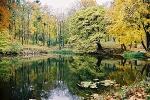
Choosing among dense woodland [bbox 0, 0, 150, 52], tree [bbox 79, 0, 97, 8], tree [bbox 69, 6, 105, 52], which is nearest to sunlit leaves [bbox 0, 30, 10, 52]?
dense woodland [bbox 0, 0, 150, 52]

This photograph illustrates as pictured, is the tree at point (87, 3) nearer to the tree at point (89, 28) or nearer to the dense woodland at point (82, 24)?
the dense woodland at point (82, 24)

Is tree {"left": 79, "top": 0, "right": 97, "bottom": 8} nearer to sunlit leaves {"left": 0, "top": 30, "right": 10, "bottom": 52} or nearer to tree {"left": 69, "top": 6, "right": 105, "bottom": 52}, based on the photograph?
tree {"left": 69, "top": 6, "right": 105, "bottom": 52}

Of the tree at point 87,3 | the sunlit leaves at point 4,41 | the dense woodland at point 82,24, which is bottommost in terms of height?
the sunlit leaves at point 4,41

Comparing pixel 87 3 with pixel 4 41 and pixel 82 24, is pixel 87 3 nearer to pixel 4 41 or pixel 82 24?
pixel 82 24

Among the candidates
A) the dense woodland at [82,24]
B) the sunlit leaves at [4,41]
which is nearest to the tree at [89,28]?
the dense woodland at [82,24]

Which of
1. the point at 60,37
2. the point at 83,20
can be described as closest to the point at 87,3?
the point at 83,20

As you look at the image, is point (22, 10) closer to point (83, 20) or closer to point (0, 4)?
point (83, 20)

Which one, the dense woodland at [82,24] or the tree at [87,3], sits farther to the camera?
the tree at [87,3]

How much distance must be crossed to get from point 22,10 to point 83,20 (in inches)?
875

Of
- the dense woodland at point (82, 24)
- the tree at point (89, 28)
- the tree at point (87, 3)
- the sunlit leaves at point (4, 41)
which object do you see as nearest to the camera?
the dense woodland at point (82, 24)

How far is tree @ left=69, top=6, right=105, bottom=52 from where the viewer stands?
52344mm

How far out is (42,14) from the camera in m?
76.9

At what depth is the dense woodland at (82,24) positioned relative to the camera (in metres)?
32.1

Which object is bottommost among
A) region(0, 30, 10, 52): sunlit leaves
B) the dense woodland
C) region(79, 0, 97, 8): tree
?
region(0, 30, 10, 52): sunlit leaves
